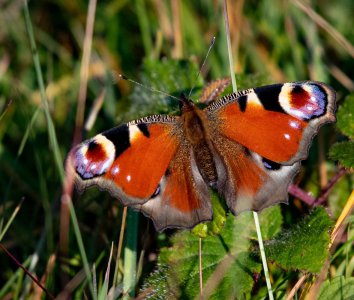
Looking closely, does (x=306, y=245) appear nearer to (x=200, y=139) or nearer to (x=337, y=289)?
(x=337, y=289)

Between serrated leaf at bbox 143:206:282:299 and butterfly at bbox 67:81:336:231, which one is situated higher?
butterfly at bbox 67:81:336:231

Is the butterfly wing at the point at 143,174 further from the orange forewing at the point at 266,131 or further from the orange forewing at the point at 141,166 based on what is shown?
the orange forewing at the point at 266,131

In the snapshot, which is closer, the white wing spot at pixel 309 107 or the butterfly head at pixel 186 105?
the white wing spot at pixel 309 107

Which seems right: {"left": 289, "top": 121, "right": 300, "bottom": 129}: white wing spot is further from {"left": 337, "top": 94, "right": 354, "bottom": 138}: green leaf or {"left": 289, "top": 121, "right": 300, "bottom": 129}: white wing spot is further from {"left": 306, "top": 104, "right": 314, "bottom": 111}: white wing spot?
{"left": 337, "top": 94, "right": 354, "bottom": 138}: green leaf

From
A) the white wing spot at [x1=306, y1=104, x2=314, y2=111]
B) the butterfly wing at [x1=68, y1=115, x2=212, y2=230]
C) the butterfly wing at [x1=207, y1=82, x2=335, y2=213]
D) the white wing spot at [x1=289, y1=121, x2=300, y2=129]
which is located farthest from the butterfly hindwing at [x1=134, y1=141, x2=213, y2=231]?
the white wing spot at [x1=306, y1=104, x2=314, y2=111]

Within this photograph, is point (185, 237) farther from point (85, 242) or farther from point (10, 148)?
point (10, 148)

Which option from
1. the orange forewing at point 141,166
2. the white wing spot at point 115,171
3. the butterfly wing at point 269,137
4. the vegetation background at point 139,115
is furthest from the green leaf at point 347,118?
the white wing spot at point 115,171
